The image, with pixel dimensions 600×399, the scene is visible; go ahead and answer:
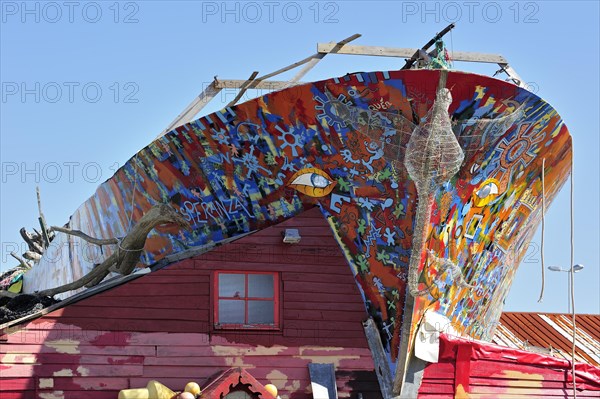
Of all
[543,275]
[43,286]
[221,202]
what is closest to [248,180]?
[221,202]

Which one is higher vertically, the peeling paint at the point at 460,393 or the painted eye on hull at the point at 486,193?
the painted eye on hull at the point at 486,193

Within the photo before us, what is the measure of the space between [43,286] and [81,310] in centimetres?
913

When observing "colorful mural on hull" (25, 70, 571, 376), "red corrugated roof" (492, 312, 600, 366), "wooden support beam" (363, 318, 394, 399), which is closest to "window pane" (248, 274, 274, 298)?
"colorful mural on hull" (25, 70, 571, 376)

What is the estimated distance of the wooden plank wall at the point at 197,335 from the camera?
13.8 meters

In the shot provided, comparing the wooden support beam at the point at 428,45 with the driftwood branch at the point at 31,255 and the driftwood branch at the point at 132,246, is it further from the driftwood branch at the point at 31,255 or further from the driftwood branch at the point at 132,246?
the driftwood branch at the point at 31,255

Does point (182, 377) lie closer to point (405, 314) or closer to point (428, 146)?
point (405, 314)

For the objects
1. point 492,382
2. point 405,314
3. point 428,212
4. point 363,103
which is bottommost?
point 492,382

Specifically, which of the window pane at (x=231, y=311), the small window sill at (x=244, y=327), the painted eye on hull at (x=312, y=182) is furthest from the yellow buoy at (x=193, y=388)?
the painted eye on hull at (x=312, y=182)

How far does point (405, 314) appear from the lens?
1429 cm

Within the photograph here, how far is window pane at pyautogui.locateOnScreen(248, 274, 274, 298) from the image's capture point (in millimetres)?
14688

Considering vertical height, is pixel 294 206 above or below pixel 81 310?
above

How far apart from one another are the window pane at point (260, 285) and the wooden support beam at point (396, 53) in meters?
3.07

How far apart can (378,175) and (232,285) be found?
235cm

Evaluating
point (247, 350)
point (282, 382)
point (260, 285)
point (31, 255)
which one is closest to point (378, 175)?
point (260, 285)
